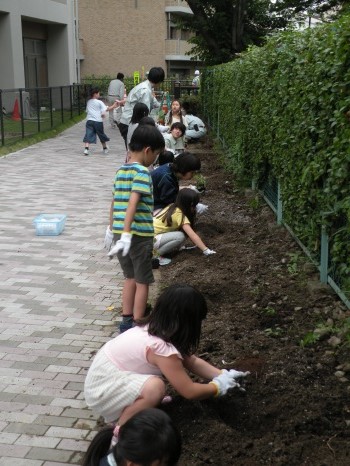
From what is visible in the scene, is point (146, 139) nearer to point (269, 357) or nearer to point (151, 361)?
point (269, 357)

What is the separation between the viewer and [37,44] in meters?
30.3

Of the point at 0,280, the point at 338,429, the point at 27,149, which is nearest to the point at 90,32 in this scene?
the point at 27,149

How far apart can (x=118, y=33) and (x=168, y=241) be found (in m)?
43.2

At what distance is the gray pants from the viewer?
21.0 ft

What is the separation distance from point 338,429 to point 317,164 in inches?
82.5

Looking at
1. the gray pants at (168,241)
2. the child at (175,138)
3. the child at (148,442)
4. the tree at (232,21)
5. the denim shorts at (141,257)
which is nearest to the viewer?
the child at (148,442)

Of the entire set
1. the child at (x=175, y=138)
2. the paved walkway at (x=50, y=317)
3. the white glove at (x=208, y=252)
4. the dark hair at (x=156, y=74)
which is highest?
the dark hair at (x=156, y=74)

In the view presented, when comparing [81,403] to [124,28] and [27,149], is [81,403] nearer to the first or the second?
[27,149]

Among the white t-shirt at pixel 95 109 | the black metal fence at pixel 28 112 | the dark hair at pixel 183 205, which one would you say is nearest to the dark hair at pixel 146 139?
the dark hair at pixel 183 205

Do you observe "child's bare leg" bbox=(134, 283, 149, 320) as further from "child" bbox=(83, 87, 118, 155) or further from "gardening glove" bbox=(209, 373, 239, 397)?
"child" bbox=(83, 87, 118, 155)

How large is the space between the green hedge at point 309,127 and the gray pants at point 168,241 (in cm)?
111

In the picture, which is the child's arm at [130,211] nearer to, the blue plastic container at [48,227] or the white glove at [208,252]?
the white glove at [208,252]

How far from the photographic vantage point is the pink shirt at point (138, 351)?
117 inches

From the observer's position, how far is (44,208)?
9516 millimetres
